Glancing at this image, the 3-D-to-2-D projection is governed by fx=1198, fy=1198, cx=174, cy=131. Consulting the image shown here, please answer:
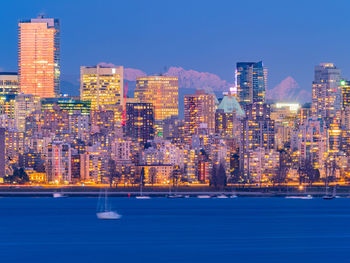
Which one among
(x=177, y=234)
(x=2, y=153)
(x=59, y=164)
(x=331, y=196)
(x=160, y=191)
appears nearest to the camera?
(x=177, y=234)

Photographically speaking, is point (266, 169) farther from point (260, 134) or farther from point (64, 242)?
point (64, 242)

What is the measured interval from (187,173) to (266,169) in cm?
1220

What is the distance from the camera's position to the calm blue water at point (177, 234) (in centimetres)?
8225

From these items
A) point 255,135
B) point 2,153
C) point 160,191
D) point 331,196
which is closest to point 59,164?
point 2,153

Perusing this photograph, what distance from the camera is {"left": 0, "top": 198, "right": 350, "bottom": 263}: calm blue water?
8225 cm

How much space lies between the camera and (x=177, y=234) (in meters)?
98.3

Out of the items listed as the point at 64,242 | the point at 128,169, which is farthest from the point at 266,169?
the point at 64,242

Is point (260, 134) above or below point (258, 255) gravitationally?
above

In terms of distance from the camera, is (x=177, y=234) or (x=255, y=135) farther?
(x=255, y=135)

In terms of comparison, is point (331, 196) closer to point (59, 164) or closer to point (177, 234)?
point (59, 164)

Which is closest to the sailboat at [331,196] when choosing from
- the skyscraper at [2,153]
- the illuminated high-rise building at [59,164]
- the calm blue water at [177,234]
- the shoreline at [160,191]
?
the shoreline at [160,191]

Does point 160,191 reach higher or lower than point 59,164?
lower

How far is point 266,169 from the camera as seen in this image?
185 metres

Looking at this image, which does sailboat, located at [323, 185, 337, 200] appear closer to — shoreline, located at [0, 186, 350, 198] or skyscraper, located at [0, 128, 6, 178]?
shoreline, located at [0, 186, 350, 198]
